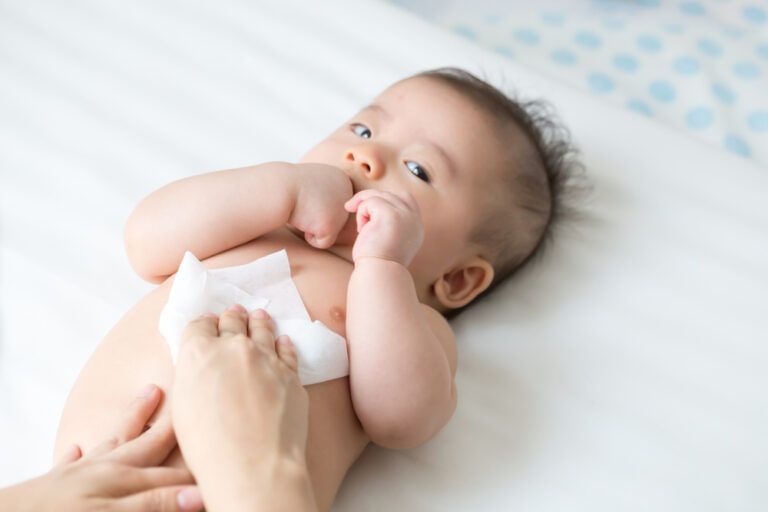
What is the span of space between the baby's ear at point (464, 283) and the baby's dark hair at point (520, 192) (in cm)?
3

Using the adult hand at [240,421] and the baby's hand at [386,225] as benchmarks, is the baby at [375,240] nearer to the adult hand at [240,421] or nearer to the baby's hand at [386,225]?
the baby's hand at [386,225]

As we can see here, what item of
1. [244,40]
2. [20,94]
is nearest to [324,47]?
[244,40]

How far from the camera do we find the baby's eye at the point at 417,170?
1.27 m

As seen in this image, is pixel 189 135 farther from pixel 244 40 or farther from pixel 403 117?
pixel 403 117

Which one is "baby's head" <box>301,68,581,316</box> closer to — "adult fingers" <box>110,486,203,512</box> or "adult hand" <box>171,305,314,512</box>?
"adult hand" <box>171,305,314,512</box>

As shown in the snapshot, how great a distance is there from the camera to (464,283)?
4.51 ft

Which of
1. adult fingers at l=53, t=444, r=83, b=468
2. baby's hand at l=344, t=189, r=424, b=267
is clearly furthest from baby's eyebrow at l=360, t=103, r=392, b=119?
adult fingers at l=53, t=444, r=83, b=468

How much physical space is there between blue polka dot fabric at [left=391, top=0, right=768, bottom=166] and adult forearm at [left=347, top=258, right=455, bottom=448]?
1.05 metres

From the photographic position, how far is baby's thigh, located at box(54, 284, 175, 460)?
99 centimetres

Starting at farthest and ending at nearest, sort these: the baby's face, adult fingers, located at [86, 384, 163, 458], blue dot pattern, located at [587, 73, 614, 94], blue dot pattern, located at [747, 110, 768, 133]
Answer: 1. blue dot pattern, located at [587, 73, 614, 94]
2. blue dot pattern, located at [747, 110, 768, 133]
3. the baby's face
4. adult fingers, located at [86, 384, 163, 458]

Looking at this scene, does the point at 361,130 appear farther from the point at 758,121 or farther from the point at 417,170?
the point at 758,121

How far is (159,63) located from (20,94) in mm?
314

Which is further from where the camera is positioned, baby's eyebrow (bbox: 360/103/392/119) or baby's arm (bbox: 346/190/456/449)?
baby's eyebrow (bbox: 360/103/392/119)

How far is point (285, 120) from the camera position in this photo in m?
1.66
